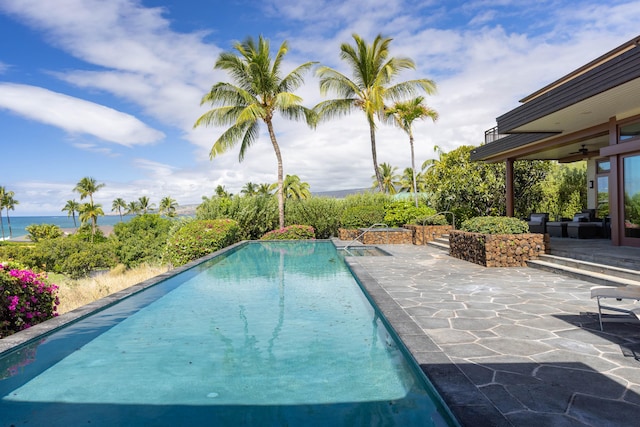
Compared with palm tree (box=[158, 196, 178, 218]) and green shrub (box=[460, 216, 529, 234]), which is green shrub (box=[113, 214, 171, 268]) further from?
palm tree (box=[158, 196, 178, 218])

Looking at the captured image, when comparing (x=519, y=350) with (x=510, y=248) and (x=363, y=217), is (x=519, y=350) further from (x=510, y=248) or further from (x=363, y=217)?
(x=363, y=217)

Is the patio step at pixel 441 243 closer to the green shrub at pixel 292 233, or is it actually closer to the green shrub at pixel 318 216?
the green shrub at pixel 292 233

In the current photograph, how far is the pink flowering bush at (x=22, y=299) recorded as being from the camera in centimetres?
480

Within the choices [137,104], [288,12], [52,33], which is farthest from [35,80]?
[288,12]

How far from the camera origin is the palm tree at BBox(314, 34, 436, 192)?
20.3 metres

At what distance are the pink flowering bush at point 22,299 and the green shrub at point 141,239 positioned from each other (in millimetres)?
18860

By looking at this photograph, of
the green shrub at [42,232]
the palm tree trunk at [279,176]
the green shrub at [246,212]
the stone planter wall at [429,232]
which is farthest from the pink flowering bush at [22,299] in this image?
the green shrub at [42,232]

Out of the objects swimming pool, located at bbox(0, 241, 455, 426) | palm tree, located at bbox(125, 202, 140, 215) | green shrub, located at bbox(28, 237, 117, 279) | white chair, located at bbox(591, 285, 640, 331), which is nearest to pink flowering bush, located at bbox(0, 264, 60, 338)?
swimming pool, located at bbox(0, 241, 455, 426)

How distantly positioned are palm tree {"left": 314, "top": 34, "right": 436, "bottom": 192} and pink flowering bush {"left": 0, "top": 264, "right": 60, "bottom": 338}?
1655 cm

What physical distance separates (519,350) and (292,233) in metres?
15.2

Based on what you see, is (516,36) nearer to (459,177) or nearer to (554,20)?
(554,20)

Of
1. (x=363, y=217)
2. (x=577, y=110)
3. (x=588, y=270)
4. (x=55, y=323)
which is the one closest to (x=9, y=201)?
(x=363, y=217)

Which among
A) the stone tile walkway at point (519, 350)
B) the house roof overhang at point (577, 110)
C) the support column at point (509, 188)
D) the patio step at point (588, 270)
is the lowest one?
the stone tile walkway at point (519, 350)

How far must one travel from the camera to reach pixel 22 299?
5.01m
